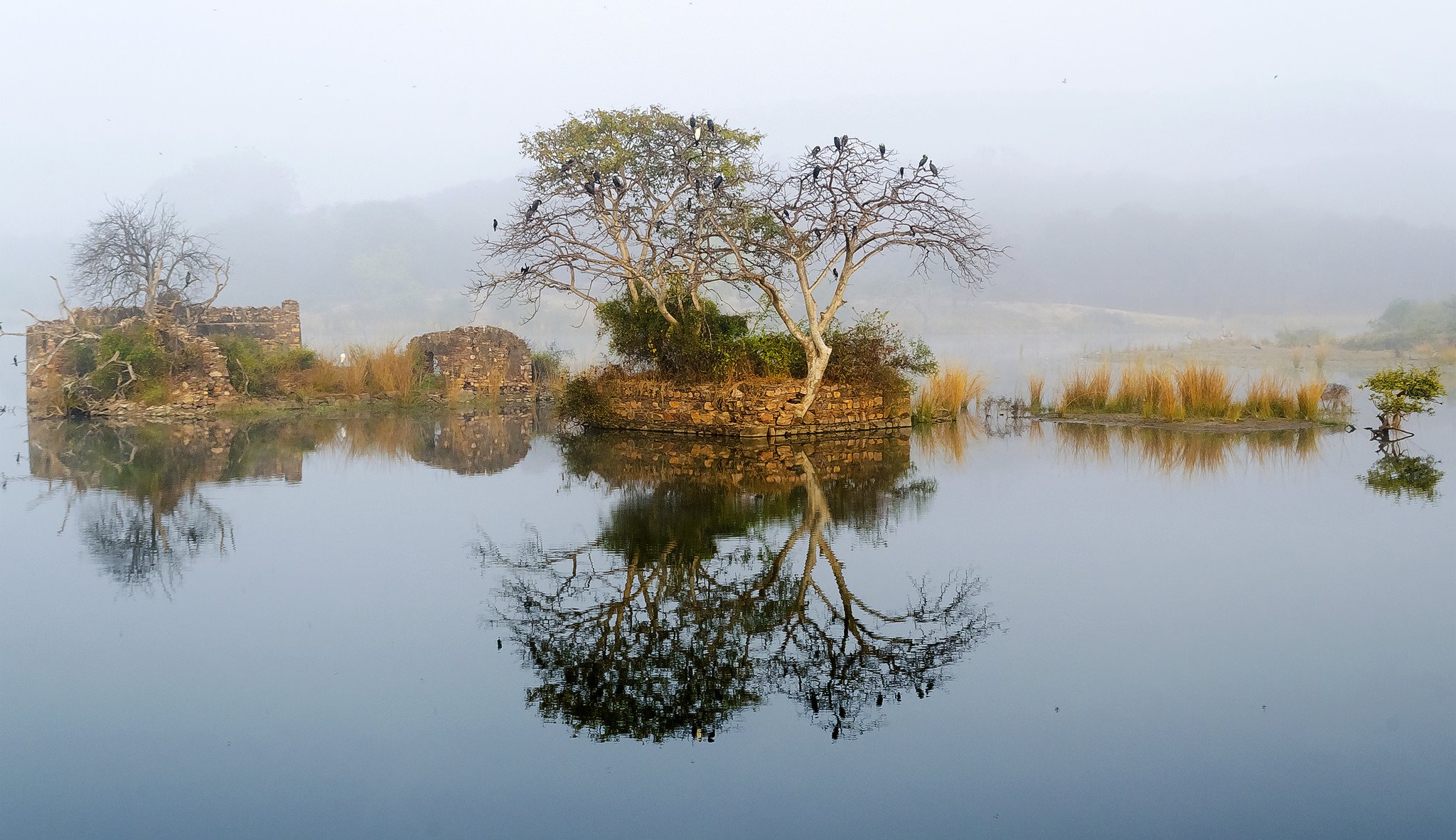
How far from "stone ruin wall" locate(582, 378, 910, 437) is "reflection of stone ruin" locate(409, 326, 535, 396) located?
10678mm

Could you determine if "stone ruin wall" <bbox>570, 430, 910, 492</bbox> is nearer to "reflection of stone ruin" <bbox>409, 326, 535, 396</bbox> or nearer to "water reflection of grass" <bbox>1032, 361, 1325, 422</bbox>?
"water reflection of grass" <bbox>1032, 361, 1325, 422</bbox>

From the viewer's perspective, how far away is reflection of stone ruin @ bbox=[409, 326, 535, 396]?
2786 centimetres

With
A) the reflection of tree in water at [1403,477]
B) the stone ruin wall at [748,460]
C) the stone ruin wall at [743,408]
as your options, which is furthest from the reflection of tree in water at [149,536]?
the reflection of tree in water at [1403,477]

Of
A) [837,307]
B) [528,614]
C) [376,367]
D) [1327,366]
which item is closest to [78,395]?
[376,367]

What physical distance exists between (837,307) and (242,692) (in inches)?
476

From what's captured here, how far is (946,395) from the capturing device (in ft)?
67.5

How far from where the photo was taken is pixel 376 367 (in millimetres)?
26156

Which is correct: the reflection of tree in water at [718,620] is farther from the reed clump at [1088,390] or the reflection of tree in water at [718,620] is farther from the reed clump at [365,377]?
the reed clump at [365,377]

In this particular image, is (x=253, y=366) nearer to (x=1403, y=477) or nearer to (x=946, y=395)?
(x=946, y=395)

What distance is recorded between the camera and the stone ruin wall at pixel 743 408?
52.9ft

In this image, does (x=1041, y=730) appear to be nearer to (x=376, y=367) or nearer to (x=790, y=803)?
(x=790, y=803)

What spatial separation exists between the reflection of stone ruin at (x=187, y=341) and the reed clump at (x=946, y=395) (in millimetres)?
15921

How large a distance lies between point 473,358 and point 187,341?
6.77 m

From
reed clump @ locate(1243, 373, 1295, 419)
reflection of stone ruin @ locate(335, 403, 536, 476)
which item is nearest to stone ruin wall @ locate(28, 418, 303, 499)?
reflection of stone ruin @ locate(335, 403, 536, 476)
